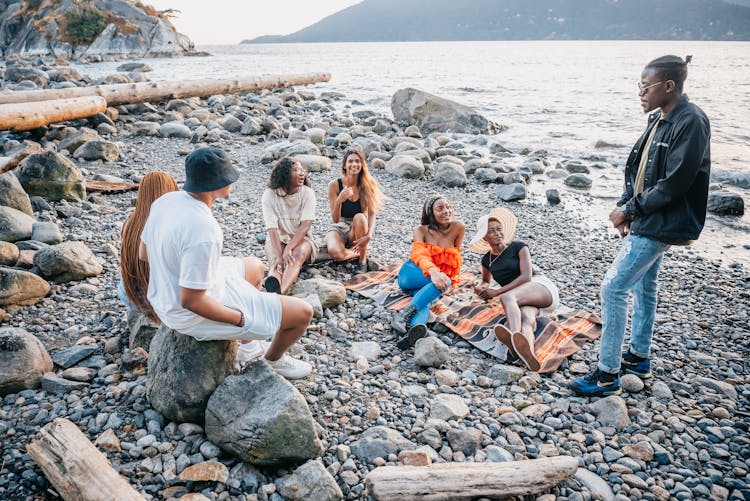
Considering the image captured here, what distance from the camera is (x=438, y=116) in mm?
18844

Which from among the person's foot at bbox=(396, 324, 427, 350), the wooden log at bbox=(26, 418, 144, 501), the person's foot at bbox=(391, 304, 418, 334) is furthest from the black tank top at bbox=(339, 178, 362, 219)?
the wooden log at bbox=(26, 418, 144, 501)

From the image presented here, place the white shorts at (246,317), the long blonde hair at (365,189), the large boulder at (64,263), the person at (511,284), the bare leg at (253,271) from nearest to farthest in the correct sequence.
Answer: the white shorts at (246,317)
the bare leg at (253,271)
the person at (511,284)
the large boulder at (64,263)
the long blonde hair at (365,189)

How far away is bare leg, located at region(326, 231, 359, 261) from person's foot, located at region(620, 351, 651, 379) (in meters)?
3.70

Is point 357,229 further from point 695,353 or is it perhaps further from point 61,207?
point 61,207

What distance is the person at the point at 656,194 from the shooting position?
3.36 meters

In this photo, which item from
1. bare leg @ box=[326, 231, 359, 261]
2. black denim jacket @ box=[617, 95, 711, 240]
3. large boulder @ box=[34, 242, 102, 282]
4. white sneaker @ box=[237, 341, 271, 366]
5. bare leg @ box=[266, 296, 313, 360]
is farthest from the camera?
bare leg @ box=[326, 231, 359, 261]

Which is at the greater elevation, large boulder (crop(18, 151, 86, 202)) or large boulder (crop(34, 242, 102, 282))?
large boulder (crop(18, 151, 86, 202))

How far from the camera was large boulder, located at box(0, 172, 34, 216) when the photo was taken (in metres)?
6.55

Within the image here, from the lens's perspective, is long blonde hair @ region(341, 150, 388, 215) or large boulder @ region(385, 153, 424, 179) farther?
large boulder @ region(385, 153, 424, 179)

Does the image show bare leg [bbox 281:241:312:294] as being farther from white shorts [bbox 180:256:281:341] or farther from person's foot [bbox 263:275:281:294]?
white shorts [bbox 180:256:281:341]

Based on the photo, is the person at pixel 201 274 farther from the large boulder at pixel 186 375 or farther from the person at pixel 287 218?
the person at pixel 287 218

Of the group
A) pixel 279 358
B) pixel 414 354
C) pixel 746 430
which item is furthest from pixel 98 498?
pixel 746 430

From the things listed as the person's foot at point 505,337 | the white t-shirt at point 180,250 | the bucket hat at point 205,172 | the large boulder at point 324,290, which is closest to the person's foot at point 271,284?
the large boulder at point 324,290

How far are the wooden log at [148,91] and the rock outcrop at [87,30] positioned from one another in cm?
3600
